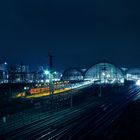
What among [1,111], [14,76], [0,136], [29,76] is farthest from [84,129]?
[29,76]

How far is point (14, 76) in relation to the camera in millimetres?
167250

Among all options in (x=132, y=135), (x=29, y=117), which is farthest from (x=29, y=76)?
(x=132, y=135)

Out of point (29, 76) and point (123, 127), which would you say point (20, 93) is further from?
point (29, 76)

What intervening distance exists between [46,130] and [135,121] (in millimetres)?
11299

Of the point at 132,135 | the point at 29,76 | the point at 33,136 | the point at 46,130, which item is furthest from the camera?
the point at 29,76

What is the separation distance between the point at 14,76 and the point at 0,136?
14067 centimetres

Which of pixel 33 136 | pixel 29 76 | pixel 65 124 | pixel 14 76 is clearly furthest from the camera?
pixel 29 76

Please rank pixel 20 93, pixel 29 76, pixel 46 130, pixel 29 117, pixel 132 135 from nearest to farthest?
pixel 132 135 → pixel 46 130 → pixel 29 117 → pixel 20 93 → pixel 29 76

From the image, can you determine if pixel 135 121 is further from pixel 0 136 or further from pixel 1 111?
pixel 1 111

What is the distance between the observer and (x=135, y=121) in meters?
36.2

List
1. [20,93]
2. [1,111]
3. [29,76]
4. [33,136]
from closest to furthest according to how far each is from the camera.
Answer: [33,136], [1,111], [20,93], [29,76]

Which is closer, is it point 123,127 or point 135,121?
point 123,127

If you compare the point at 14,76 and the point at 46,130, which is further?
the point at 14,76

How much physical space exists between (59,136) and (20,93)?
4233 cm
